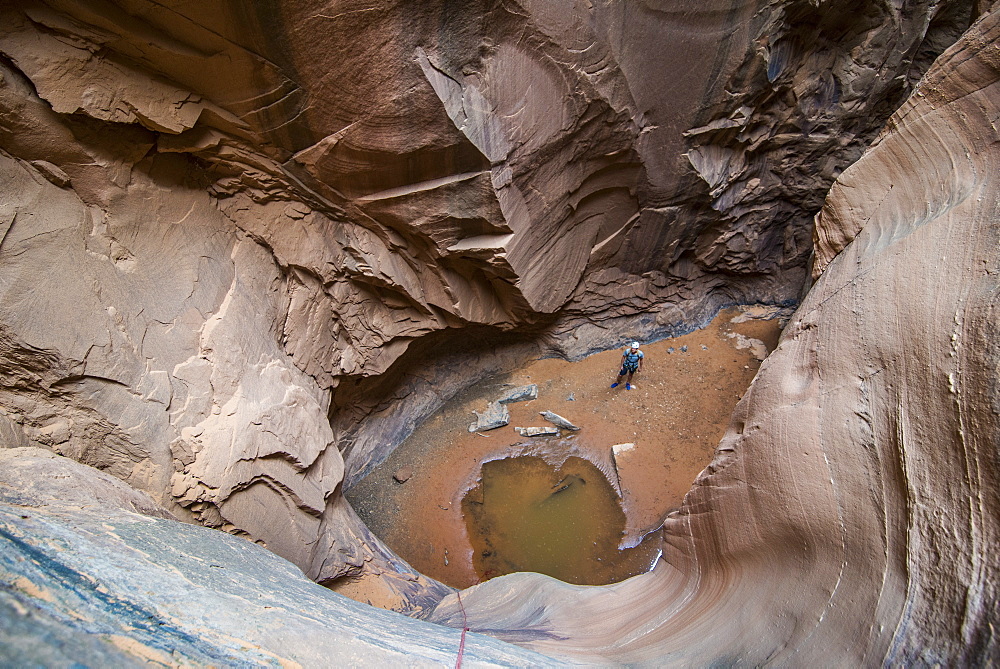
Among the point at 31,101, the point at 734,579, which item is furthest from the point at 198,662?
the point at 31,101

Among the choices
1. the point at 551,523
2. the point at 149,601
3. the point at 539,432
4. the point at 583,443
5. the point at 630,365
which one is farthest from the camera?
the point at 630,365

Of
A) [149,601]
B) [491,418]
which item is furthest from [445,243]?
[149,601]

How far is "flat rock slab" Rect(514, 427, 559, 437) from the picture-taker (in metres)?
6.32

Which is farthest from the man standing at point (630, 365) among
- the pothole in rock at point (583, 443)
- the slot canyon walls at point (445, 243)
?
the slot canyon walls at point (445, 243)

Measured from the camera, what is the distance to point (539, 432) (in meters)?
6.34

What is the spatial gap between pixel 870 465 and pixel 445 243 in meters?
4.19

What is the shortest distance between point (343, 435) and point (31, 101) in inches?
163

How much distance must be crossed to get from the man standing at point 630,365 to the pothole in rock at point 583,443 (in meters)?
0.14

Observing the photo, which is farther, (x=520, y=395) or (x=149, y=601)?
(x=520, y=395)

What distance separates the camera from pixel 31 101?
3.31 metres

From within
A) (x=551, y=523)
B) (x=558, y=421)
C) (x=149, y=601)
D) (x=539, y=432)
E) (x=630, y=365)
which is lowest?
(x=551, y=523)

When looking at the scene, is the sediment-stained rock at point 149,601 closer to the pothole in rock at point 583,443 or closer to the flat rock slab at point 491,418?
the pothole in rock at point 583,443

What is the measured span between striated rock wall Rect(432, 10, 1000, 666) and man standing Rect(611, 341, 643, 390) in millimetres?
3408

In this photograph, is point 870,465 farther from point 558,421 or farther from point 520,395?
point 520,395
